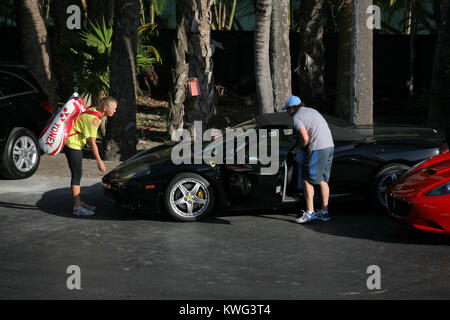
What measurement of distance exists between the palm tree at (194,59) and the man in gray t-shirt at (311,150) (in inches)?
206

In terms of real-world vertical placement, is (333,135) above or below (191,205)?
above

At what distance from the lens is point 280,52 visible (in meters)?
13.3

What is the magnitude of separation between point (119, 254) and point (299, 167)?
8.34ft

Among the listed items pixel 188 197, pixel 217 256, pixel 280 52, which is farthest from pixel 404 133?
pixel 280 52

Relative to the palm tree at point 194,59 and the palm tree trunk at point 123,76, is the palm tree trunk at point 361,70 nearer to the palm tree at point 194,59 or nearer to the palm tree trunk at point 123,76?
the palm tree at point 194,59

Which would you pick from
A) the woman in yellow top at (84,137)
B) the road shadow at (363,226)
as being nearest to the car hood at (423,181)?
the road shadow at (363,226)

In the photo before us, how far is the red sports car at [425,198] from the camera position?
6.82 meters

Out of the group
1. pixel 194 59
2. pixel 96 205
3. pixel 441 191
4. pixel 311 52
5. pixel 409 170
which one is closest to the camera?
pixel 441 191

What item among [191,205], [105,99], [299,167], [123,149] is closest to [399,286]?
[299,167]

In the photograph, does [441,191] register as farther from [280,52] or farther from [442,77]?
[442,77]

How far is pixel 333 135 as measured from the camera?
845 centimetres

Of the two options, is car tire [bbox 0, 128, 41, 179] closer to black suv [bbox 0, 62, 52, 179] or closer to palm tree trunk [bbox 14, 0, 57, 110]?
black suv [bbox 0, 62, 52, 179]

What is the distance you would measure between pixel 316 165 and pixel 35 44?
8670mm

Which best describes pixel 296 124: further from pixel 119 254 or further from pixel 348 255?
pixel 119 254
